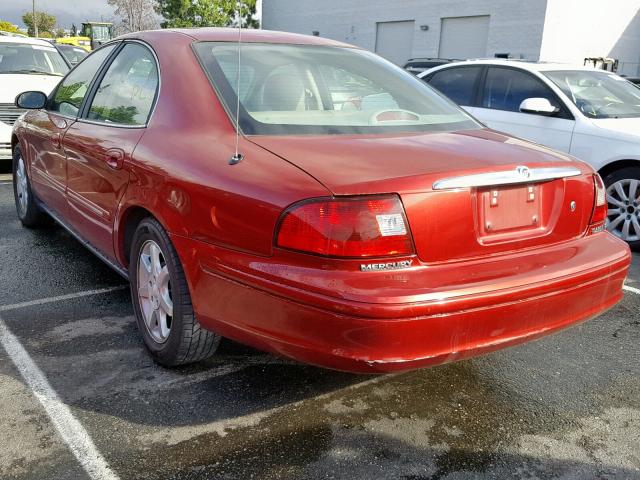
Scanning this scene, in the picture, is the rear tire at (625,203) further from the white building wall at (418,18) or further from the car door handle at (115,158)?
the white building wall at (418,18)

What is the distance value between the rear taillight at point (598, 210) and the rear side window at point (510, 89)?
341 cm

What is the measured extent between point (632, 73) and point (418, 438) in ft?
107

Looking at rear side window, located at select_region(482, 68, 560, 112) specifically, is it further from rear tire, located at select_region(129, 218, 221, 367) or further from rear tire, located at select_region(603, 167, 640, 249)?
rear tire, located at select_region(129, 218, 221, 367)

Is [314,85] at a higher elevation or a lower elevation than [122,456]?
higher

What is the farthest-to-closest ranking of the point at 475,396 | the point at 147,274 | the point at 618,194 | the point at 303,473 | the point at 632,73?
the point at 632,73 < the point at 618,194 < the point at 147,274 < the point at 475,396 < the point at 303,473

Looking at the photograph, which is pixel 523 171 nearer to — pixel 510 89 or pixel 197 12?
pixel 510 89

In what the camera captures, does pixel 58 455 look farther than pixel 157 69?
No

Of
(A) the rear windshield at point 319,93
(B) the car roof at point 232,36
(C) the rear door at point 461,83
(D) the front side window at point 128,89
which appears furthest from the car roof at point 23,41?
(A) the rear windshield at point 319,93

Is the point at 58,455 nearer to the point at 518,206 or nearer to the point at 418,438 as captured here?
the point at 418,438

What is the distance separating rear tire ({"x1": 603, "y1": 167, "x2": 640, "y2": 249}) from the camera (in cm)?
534

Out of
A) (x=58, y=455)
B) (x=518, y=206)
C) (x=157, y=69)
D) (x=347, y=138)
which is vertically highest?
(x=157, y=69)

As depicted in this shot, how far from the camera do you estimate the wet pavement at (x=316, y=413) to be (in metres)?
2.34

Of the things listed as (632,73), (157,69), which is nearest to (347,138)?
(157,69)

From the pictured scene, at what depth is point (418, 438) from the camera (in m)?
2.53
